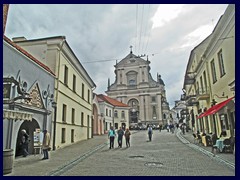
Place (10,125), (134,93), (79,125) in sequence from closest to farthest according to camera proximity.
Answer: (10,125)
(79,125)
(134,93)

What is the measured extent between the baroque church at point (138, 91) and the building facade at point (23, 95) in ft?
161

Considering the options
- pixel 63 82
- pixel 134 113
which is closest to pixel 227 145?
pixel 63 82

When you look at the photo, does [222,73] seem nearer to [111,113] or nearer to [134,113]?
[111,113]

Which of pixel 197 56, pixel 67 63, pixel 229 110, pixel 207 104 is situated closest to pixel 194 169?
pixel 229 110

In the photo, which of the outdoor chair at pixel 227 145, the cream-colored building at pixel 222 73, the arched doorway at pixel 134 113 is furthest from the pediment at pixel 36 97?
the arched doorway at pixel 134 113

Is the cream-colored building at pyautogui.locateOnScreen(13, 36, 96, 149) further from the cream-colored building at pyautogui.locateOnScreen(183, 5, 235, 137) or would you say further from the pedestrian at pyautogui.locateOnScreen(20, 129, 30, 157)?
the cream-colored building at pyautogui.locateOnScreen(183, 5, 235, 137)

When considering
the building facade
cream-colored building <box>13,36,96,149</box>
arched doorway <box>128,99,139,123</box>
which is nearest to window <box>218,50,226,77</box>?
cream-colored building <box>13,36,96,149</box>

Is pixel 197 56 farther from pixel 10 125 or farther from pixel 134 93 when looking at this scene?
pixel 134 93

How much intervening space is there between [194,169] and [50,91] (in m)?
10.6

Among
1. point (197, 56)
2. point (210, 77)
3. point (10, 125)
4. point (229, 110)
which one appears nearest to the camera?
point (10, 125)

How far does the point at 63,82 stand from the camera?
17.1m

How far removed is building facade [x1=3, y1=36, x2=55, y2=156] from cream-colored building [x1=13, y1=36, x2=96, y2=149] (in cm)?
128

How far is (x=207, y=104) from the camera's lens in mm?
18734

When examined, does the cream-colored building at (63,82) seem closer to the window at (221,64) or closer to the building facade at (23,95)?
the building facade at (23,95)
